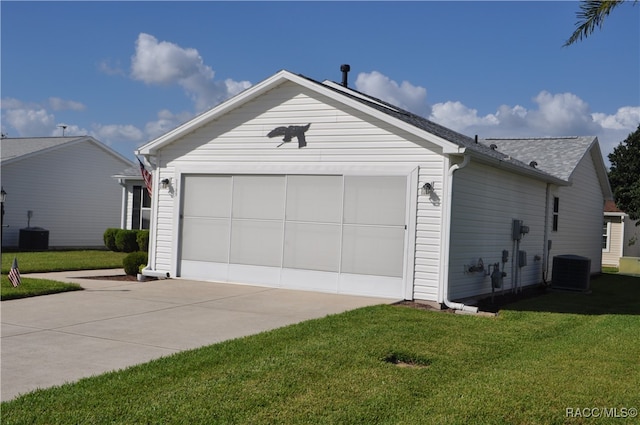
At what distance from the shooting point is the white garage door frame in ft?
38.1

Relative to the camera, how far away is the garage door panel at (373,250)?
38.7 ft

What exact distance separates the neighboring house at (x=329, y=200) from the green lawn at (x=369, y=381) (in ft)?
8.77

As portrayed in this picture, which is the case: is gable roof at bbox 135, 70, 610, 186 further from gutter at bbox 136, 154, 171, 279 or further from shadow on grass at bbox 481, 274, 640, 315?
shadow on grass at bbox 481, 274, 640, 315

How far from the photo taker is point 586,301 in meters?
13.9

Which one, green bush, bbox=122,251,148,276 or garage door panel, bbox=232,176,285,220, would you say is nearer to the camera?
garage door panel, bbox=232,176,285,220

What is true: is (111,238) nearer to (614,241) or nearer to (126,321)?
(126,321)

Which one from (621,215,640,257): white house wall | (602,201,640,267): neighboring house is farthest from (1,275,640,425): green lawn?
(621,215,640,257): white house wall

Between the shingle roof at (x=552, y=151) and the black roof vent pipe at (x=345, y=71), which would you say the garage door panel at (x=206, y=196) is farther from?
the shingle roof at (x=552, y=151)

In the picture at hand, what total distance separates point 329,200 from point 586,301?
19.8 feet

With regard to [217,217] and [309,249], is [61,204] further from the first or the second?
[309,249]

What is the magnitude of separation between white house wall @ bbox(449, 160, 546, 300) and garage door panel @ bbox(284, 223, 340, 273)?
2242 mm

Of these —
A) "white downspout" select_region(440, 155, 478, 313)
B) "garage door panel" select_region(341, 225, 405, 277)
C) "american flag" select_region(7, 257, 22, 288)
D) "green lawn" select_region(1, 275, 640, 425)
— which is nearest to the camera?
"green lawn" select_region(1, 275, 640, 425)

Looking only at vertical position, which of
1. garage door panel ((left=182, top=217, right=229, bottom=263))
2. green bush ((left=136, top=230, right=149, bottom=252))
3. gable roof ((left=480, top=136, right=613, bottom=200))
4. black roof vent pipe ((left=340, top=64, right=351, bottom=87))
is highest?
black roof vent pipe ((left=340, top=64, right=351, bottom=87))

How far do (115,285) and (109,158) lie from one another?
16.7 m
